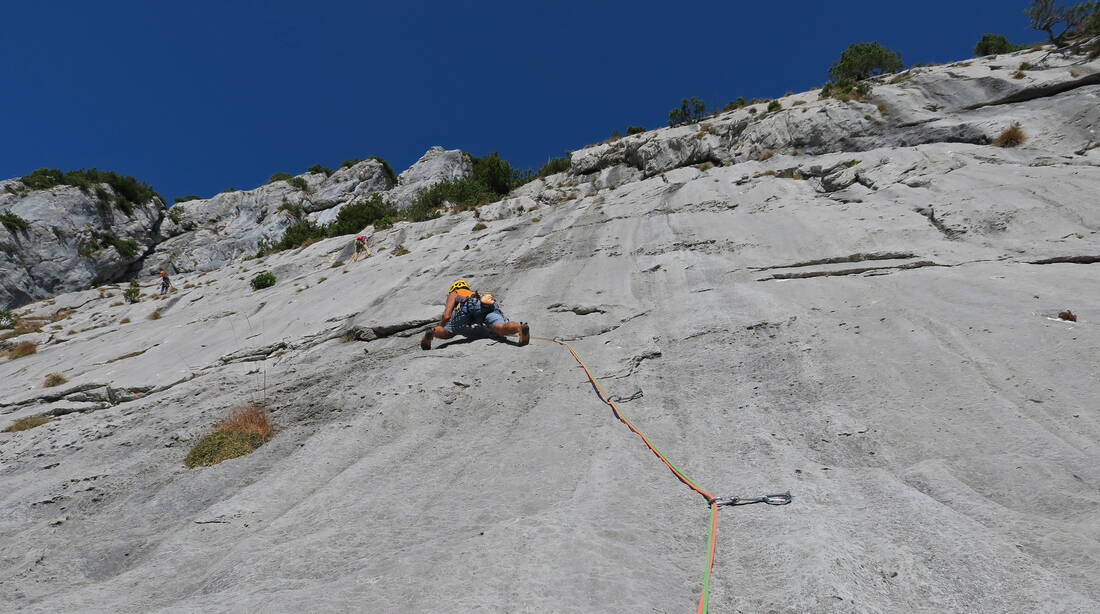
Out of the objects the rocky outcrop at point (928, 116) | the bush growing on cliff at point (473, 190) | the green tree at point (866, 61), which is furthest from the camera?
the green tree at point (866, 61)

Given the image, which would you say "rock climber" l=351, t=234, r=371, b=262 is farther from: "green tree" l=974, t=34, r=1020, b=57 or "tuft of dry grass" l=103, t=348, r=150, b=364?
"green tree" l=974, t=34, r=1020, b=57

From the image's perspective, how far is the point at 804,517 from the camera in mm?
3359

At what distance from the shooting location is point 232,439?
5.71m

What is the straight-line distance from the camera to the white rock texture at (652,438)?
291 cm

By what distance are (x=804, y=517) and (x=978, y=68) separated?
29.3 metres

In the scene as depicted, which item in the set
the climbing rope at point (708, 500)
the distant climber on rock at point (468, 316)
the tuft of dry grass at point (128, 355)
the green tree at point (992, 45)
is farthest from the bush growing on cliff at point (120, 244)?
the green tree at point (992, 45)

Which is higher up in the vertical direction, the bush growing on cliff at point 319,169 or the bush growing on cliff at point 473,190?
the bush growing on cliff at point 319,169

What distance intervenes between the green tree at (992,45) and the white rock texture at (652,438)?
31.7 meters

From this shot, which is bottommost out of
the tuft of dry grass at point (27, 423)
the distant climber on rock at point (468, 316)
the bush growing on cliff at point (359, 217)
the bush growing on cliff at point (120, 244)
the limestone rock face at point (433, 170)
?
the tuft of dry grass at point (27, 423)

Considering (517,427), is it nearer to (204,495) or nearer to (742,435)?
(742,435)

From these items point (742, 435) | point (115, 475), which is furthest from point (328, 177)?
point (742, 435)

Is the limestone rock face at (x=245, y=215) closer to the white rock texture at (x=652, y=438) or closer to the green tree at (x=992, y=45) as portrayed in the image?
the white rock texture at (x=652, y=438)

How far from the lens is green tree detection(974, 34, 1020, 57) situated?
3250cm

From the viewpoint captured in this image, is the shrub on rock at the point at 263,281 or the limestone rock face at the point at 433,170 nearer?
the shrub on rock at the point at 263,281
